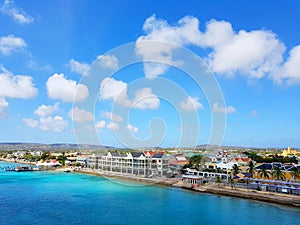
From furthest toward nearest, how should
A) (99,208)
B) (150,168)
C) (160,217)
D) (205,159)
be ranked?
(205,159)
(150,168)
(99,208)
(160,217)

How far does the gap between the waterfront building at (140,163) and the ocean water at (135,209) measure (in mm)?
6393

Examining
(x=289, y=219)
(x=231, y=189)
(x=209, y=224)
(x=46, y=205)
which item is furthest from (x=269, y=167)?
(x=46, y=205)

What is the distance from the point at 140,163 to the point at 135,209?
1221 centimetres

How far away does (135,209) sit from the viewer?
1341cm

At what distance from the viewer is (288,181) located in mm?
17562

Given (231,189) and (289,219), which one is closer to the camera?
(289,219)

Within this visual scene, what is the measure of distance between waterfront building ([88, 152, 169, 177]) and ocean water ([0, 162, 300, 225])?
639cm

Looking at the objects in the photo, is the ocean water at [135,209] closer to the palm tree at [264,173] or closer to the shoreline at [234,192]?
the shoreline at [234,192]

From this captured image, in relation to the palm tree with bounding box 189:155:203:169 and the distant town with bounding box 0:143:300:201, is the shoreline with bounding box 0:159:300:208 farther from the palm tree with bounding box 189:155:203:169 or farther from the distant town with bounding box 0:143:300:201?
the palm tree with bounding box 189:155:203:169

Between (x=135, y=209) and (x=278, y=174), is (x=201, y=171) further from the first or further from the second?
(x=135, y=209)

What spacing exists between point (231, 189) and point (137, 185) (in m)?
7.23

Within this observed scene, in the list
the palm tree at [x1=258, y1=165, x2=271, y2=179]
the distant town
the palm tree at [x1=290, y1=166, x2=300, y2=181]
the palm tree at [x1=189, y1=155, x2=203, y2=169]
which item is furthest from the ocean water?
the palm tree at [x1=189, y1=155, x2=203, y2=169]

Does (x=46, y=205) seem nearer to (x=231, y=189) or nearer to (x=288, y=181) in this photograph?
(x=231, y=189)

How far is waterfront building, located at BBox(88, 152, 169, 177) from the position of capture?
24.9 m
